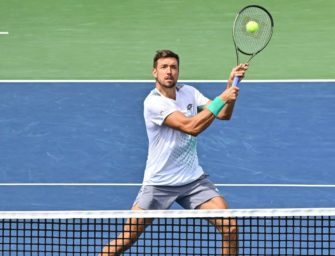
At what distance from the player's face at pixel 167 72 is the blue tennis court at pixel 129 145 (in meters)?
3.59

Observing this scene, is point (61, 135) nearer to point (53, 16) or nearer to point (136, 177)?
point (136, 177)

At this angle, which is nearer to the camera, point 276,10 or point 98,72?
point 98,72

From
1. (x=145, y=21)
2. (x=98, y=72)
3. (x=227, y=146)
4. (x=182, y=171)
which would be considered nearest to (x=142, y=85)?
(x=98, y=72)

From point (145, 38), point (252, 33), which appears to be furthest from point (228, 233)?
point (145, 38)

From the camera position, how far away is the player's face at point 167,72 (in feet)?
31.9

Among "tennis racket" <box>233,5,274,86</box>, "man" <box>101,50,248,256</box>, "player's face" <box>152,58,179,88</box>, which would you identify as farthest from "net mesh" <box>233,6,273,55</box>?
"player's face" <box>152,58,179,88</box>

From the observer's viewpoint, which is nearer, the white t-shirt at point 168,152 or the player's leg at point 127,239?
the player's leg at point 127,239

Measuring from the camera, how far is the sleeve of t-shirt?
963cm

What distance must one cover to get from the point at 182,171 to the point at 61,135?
5.52m

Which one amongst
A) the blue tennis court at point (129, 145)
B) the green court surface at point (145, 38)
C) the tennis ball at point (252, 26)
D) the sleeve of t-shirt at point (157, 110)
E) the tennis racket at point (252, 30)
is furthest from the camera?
the green court surface at point (145, 38)

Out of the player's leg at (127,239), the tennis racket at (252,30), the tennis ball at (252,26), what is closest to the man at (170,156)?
the player's leg at (127,239)

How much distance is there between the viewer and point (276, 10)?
65.0ft

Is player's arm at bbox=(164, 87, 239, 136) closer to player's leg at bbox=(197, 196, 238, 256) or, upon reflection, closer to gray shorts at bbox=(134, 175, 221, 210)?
gray shorts at bbox=(134, 175, 221, 210)

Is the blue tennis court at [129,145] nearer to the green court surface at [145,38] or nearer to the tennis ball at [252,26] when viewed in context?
the green court surface at [145,38]
